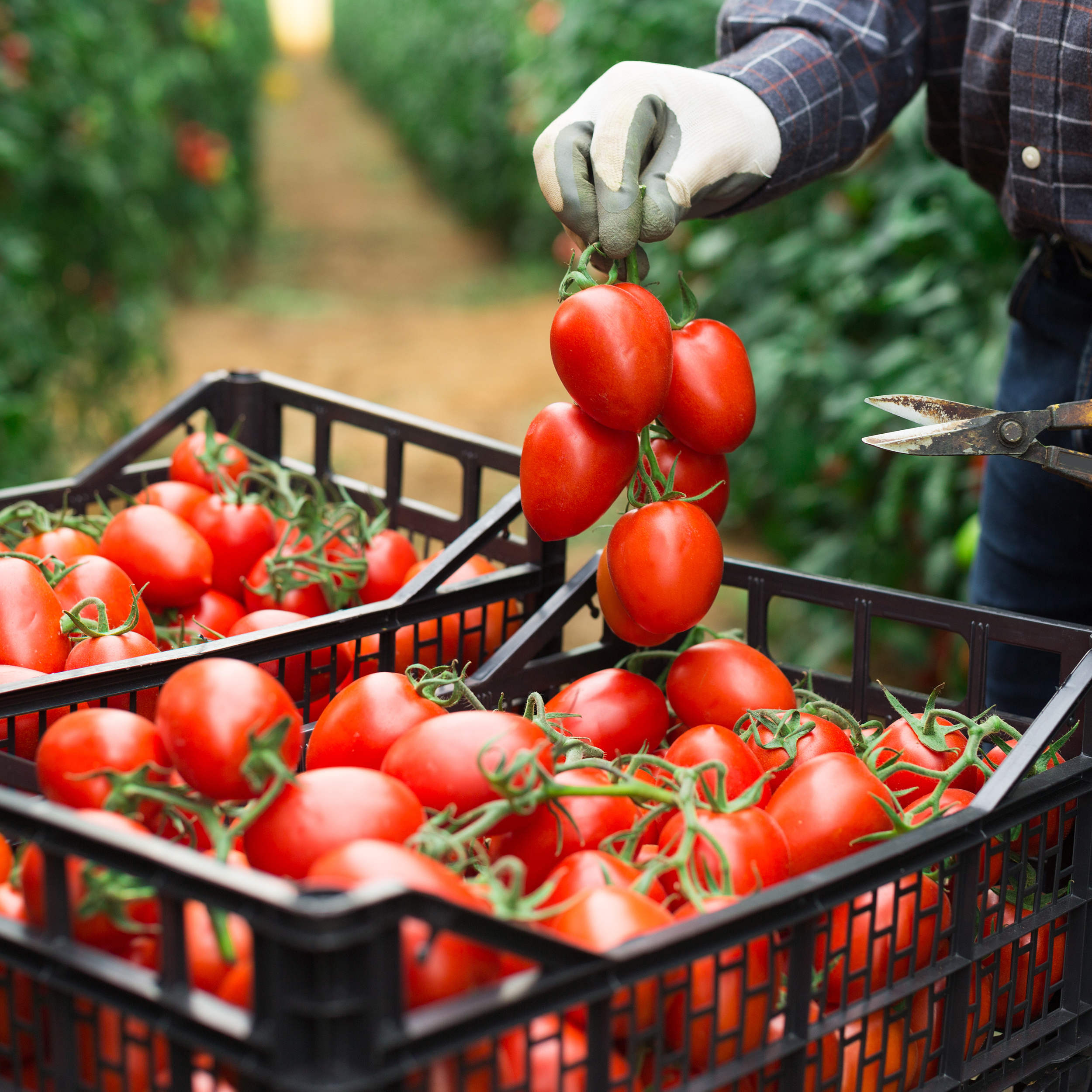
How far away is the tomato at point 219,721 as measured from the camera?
2.68 feet

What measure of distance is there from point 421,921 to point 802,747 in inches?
21.5

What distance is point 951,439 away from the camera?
1.14m

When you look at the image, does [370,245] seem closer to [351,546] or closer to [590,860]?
[351,546]

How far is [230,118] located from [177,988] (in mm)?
9191

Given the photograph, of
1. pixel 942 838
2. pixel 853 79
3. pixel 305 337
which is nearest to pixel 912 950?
pixel 942 838

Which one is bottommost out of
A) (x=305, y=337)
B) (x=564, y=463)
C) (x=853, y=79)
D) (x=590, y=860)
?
(x=305, y=337)

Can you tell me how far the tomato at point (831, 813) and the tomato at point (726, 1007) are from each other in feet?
0.58

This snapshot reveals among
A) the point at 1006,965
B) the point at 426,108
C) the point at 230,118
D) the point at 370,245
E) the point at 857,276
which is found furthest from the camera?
the point at 426,108

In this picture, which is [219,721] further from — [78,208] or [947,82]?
[78,208]

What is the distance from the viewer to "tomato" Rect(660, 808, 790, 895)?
2.97 ft

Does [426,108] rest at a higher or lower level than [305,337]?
higher

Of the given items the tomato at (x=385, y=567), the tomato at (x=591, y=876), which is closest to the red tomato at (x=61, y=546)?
the tomato at (x=385, y=567)

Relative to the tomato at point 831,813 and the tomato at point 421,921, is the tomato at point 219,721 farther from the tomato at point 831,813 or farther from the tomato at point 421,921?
the tomato at point 831,813

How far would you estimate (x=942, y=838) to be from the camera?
33.5 inches
